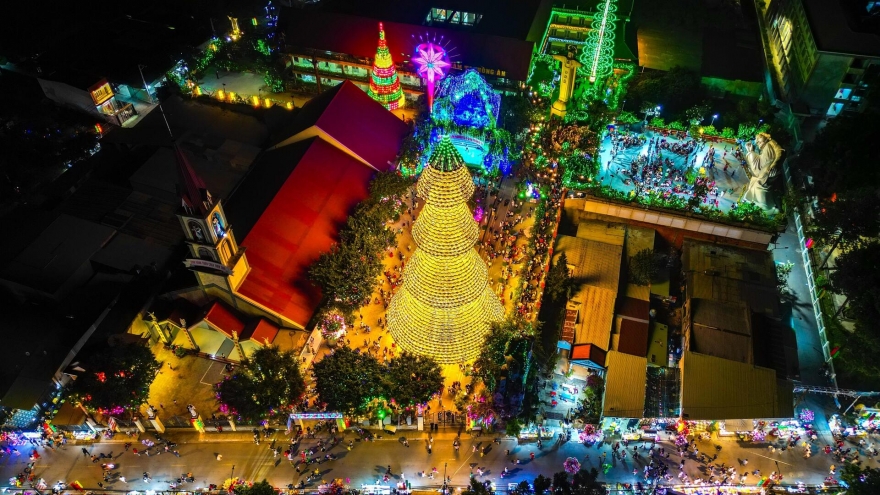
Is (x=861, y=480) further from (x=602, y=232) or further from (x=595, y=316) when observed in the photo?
(x=602, y=232)

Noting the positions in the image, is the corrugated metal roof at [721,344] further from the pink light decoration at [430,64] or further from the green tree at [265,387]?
the pink light decoration at [430,64]

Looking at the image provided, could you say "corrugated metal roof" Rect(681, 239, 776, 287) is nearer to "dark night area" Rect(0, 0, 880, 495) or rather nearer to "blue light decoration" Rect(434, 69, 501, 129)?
"dark night area" Rect(0, 0, 880, 495)

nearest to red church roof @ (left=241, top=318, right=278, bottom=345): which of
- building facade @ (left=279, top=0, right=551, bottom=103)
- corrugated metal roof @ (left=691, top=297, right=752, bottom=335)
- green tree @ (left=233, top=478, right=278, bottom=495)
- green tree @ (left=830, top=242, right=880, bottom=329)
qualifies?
green tree @ (left=233, top=478, right=278, bottom=495)

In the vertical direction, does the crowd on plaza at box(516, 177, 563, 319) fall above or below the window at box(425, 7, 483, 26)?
below

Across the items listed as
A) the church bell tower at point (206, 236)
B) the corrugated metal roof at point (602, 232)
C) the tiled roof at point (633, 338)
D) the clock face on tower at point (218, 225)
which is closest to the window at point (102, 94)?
the church bell tower at point (206, 236)

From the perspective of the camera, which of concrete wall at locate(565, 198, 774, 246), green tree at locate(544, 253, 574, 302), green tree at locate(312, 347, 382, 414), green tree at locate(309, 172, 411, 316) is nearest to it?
green tree at locate(312, 347, 382, 414)

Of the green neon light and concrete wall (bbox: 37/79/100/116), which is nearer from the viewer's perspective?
the green neon light

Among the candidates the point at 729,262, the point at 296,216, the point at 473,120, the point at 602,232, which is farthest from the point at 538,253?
the point at 296,216

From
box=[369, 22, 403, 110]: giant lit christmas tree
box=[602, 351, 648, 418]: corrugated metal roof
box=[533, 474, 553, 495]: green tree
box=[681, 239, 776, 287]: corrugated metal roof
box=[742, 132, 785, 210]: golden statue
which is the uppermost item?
box=[369, 22, 403, 110]: giant lit christmas tree
